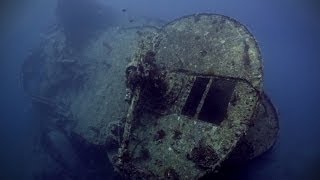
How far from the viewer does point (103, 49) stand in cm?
1098

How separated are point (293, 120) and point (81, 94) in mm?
6948

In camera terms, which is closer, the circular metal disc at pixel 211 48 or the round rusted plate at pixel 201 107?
the round rusted plate at pixel 201 107

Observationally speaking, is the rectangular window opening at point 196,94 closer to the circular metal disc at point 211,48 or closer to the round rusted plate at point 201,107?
the round rusted plate at point 201,107

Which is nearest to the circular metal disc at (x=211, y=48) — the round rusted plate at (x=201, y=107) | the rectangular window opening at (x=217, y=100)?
the round rusted plate at (x=201, y=107)

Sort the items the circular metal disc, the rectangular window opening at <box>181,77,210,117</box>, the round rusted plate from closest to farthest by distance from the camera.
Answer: the round rusted plate < the circular metal disc < the rectangular window opening at <box>181,77,210,117</box>

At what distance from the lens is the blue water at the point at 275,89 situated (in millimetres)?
9531

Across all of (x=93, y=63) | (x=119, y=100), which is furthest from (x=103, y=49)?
(x=119, y=100)

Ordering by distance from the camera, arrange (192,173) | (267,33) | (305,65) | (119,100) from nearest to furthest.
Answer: (192,173)
(119,100)
(305,65)
(267,33)

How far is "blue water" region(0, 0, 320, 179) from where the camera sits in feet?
31.3

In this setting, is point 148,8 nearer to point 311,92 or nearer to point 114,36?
point 114,36

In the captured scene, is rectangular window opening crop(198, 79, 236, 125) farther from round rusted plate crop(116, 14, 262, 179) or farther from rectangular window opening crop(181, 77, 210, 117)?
rectangular window opening crop(181, 77, 210, 117)

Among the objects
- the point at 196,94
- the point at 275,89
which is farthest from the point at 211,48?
the point at 275,89

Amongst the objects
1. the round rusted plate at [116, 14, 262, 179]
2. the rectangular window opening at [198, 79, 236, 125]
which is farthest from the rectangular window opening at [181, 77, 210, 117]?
the rectangular window opening at [198, 79, 236, 125]

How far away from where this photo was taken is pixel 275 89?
1187 centimetres
